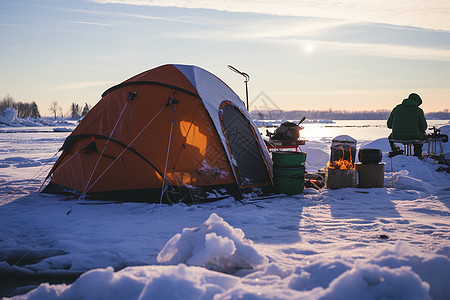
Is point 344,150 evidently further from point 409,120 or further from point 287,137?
point 409,120

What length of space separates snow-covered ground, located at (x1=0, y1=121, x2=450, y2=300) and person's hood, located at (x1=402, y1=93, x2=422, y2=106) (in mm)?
4050

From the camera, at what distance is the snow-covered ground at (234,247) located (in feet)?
8.38

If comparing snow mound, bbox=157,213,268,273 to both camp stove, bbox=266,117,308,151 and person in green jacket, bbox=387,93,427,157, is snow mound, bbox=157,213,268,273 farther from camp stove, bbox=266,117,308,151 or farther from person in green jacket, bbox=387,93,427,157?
person in green jacket, bbox=387,93,427,157

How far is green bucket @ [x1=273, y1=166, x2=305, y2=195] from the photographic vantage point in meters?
7.38

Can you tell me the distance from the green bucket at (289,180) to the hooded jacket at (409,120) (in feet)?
18.7

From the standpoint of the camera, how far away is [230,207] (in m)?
6.29

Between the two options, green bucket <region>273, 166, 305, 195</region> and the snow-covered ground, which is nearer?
the snow-covered ground

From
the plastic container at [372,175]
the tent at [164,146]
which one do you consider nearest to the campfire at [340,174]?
the plastic container at [372,175]

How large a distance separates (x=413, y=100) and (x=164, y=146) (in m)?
8.74

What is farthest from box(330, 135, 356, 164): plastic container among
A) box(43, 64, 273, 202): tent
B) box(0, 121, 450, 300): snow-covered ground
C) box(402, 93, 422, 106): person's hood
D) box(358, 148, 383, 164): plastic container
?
box(402, 93, 422, 106): person's hood

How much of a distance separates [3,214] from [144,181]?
7.05 feet

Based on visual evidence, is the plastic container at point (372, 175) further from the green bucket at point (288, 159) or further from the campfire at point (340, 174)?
the green bucket at point (288, 159)

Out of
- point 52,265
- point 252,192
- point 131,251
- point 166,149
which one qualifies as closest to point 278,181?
point 252,192

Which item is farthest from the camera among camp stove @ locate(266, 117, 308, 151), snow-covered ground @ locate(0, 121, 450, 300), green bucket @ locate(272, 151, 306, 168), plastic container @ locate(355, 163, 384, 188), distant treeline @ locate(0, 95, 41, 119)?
distant treeline @ locate(0, 95, 41, 119)
